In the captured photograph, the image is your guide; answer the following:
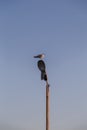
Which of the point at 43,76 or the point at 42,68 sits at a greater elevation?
the point at 42,68

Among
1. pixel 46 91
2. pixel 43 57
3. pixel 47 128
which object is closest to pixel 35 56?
pixel 43 57

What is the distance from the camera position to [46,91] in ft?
51.6

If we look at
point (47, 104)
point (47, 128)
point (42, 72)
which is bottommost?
point (47, 128)

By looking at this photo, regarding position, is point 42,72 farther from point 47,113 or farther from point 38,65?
point 47,113

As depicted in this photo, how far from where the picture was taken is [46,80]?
611 inches

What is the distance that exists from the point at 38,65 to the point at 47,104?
5.15 ft

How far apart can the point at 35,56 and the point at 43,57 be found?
35 centimetres

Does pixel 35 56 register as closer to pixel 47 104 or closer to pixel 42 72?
pixel 42 72

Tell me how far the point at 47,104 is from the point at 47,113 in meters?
0.36

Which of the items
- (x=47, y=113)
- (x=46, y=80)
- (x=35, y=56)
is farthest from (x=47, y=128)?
(x=35, y=56)

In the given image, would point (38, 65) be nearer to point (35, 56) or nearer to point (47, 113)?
point (35, 56)

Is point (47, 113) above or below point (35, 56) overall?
below

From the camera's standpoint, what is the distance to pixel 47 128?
15203mm

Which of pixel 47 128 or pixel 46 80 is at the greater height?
pixel 46 80
